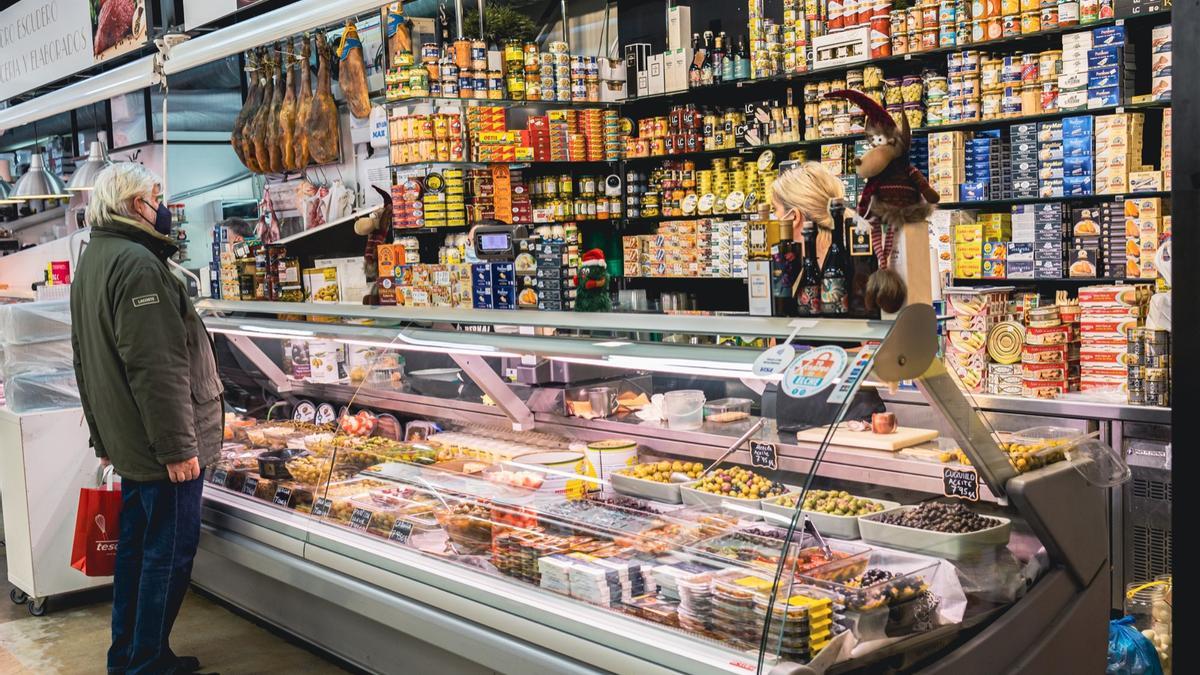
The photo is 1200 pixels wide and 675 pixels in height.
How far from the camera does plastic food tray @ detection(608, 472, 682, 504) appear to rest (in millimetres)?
3271

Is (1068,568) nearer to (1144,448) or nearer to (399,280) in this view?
(1144,448)

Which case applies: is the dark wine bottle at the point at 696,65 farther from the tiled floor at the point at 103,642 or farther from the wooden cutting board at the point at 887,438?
the tiled floor at the point at 103,642

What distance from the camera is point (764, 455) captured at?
2980 mm

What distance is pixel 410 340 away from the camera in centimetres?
385

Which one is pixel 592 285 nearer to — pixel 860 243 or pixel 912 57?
pixel 860 243

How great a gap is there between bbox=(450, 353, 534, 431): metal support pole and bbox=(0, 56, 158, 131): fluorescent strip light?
2.94 metres

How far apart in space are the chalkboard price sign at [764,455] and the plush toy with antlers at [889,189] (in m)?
0.54

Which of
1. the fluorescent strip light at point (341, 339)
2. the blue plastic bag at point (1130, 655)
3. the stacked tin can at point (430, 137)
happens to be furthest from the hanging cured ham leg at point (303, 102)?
the blue plastic bag at point (1130, 655)

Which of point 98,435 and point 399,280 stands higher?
point 399,280

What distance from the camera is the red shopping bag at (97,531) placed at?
430 centimetres

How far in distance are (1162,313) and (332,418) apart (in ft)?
11.9

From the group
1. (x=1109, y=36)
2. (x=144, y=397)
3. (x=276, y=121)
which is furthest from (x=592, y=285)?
(x=276, y=121)

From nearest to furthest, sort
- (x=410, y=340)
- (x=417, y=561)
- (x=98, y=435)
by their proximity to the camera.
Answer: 1. (x=417, y=561)
2. (x=410, y=340)
3. (x=98, y=435)

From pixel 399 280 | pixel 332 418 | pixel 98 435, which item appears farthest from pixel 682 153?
pixel 98 435
